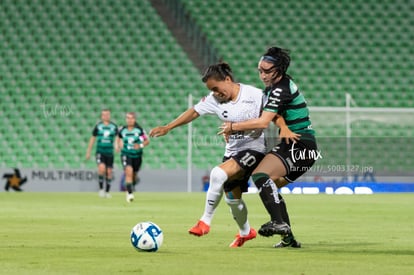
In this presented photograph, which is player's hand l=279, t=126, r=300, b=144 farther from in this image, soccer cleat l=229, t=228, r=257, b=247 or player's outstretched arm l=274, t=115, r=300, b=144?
soccer cleat l=229, t=228, r=257, b=247

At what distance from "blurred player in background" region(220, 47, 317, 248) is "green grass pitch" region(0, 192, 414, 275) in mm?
614

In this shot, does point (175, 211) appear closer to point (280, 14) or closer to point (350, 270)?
point (350, 270)

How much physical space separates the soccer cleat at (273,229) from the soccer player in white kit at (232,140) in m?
1.01

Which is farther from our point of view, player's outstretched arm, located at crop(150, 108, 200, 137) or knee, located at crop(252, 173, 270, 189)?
player's outstretched arm, located at crop(150, 108, 200, 137)

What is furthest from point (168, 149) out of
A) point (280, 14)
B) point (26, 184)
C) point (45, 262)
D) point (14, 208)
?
point (45, 262)

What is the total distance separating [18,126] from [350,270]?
2210 centimetres

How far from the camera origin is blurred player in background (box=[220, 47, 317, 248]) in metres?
9.82

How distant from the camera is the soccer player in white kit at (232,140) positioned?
1021cm

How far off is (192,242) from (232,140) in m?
1.30

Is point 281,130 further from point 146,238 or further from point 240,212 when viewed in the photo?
point 146,238

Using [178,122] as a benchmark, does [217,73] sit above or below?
above

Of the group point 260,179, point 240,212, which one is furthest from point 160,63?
point 260,179

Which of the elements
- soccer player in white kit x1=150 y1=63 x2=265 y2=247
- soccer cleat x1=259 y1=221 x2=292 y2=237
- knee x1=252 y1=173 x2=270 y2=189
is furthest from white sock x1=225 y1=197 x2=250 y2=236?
soccer cleat x1=259 y1=221 x2=292 y2=237

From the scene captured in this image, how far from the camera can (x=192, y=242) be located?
10914 millimetres
